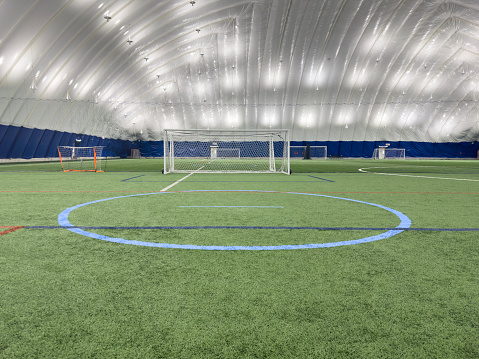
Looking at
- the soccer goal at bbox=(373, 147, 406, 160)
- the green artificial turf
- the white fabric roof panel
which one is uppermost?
the white fabric roof panel

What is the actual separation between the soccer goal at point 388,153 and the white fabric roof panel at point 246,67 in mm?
1774

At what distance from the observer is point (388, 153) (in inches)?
1930

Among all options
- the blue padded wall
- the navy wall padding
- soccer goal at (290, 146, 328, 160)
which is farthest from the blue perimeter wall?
the navy wall padding

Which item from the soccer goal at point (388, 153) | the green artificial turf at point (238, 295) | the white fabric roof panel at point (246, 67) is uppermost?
the white fabric roof panel at point (246, 67)

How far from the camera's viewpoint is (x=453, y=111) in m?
45.8

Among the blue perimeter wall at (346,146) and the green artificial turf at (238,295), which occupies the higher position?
the blue perimeter wall at (346,146)

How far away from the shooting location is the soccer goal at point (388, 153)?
4794 cm

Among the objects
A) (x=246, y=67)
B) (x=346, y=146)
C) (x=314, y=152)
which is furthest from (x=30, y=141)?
(x=346, y=146)

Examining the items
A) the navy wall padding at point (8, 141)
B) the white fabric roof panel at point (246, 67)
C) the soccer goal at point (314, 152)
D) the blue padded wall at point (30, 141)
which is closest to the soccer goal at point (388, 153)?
the white fabric roof panel at point (246, 67)

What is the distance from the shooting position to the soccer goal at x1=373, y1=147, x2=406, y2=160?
47.9 metres

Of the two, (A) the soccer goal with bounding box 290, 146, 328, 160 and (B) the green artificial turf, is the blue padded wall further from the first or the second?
(A) the soccer goal with bounding box 290, 146, 328, 160

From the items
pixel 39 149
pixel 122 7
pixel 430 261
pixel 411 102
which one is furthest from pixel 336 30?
pixel 430 261

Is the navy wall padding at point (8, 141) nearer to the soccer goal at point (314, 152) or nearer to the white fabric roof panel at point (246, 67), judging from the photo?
the white fabric roof panel at point (246, 67)

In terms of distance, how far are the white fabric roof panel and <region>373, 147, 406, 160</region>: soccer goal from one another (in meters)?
1.77
